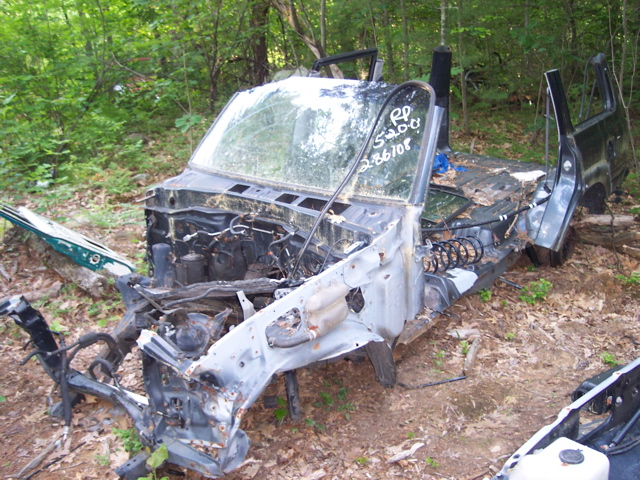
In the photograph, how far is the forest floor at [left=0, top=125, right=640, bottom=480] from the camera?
320 centimetres

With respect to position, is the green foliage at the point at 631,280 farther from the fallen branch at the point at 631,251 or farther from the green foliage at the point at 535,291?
the green foliage at the point at 535,291

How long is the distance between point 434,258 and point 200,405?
238cm

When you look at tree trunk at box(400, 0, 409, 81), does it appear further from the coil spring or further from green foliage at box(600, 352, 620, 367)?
green foliage at box(600, 352, 620, 367)

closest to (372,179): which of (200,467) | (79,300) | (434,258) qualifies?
(434,258)

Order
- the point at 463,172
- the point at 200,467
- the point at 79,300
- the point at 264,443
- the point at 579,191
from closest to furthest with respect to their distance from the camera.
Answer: the point at 200,467 → the point at 264,443 → the point at 579,191 → the point at 79,300 → the point at 463,172

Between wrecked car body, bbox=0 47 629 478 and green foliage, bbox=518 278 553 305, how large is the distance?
35 centimetres

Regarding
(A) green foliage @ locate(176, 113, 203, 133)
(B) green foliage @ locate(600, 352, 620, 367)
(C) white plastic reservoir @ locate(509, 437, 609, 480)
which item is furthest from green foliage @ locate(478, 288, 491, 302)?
(A) green foliage @ locate(176, 113, 203, 133)

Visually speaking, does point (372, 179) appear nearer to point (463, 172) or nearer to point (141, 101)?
point (463, 172)

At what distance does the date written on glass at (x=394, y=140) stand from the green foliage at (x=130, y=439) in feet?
7.53

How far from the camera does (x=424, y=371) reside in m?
4.05

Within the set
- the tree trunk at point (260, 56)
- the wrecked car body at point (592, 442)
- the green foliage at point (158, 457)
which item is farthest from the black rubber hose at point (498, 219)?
the tree trunk at point (260, 56)

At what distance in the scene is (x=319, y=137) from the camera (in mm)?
4145

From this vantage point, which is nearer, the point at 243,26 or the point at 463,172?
the point at 463,172

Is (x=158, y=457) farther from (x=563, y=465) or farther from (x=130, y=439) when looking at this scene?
(x=563, y=465)
